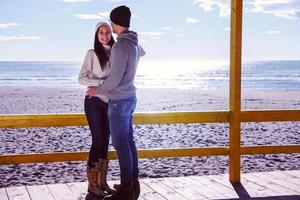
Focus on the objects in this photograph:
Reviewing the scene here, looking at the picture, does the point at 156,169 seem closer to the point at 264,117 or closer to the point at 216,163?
the point at 216,163

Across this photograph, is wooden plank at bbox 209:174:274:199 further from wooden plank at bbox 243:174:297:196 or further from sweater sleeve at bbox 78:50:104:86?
sweater sleeve at bbox 78:50:104:86

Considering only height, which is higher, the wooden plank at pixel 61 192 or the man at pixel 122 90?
the man at pixel 122 90

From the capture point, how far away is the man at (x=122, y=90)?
13.0ft

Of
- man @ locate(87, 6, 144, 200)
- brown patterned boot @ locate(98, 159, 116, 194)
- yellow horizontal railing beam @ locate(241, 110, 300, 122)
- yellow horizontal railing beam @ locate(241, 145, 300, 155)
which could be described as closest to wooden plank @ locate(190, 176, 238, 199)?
yellow horizontal railing beam @ locate(241, 145, 300, 155)

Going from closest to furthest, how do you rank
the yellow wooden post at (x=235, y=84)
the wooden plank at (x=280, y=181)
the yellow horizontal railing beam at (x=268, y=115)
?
the wooden plank at (x=280, y=181), the yellow wooden post at (x=235, y=84), the yellow horizontal railing beam at (x=268, y=115)

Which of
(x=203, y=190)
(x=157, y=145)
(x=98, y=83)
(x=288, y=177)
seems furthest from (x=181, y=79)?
(x=98, y=83)

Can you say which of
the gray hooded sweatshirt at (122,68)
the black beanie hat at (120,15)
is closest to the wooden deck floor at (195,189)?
the gray hooded sweatshirt at (122,68)

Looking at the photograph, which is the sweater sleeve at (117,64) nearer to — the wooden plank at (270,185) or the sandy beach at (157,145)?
the wooden plank at (270,185)

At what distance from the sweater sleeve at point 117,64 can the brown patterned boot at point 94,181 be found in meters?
0.90

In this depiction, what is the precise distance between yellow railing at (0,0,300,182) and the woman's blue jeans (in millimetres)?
706

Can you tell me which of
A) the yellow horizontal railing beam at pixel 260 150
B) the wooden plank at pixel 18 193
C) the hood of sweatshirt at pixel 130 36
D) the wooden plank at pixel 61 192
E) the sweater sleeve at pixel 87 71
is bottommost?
the wooden plank at pixel 61 192

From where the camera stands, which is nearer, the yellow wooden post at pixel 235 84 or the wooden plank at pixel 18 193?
the wooden plank at pixel 18 193

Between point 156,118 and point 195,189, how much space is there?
0.85 metres

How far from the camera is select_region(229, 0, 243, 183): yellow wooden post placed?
5078 mm
